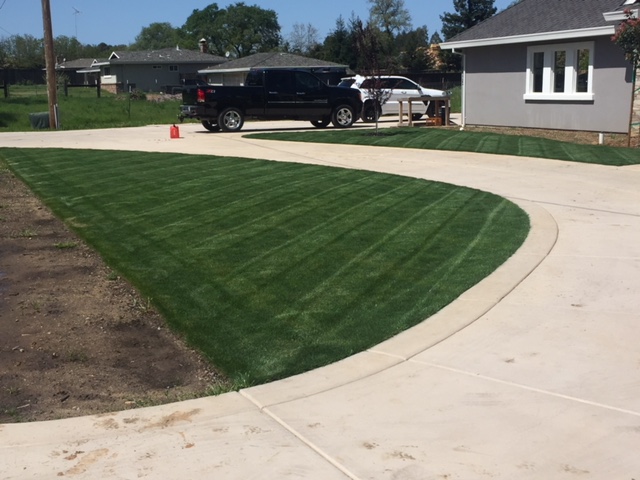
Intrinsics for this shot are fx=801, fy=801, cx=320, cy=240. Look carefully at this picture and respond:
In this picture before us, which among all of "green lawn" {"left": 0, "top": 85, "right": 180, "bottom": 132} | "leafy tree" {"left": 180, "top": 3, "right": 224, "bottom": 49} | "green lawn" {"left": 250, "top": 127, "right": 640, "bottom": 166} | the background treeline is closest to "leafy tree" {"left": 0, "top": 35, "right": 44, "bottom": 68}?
the background treeline

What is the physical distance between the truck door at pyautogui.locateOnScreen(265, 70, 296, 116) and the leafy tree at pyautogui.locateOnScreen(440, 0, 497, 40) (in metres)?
50.5

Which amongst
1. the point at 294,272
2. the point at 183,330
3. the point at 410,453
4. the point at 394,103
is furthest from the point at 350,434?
the point at 394,103

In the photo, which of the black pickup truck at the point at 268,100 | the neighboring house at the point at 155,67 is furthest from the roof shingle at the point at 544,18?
the neighboring house at the point at 155,67

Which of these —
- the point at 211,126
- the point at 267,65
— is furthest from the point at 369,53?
the point at 267,65

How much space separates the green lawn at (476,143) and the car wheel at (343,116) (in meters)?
2.73

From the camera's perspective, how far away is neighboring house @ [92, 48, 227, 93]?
77375 millimetres

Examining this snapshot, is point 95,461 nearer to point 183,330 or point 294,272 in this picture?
point 183,330

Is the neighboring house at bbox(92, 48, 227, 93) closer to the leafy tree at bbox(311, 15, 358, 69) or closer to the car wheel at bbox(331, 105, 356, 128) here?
the leafy tree at bbox(311, 15, 358, 69)

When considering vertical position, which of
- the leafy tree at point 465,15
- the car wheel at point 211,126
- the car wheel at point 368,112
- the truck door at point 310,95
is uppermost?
the leafy tree at point 465,15

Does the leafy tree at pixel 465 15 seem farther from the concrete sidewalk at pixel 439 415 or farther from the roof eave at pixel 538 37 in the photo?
the concrete sidewalk at pixel 439 415

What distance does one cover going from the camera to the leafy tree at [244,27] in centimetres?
11888

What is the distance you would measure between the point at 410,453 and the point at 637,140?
18.1 meters

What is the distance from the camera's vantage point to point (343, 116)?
27.3 m

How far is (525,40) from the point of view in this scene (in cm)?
2345
